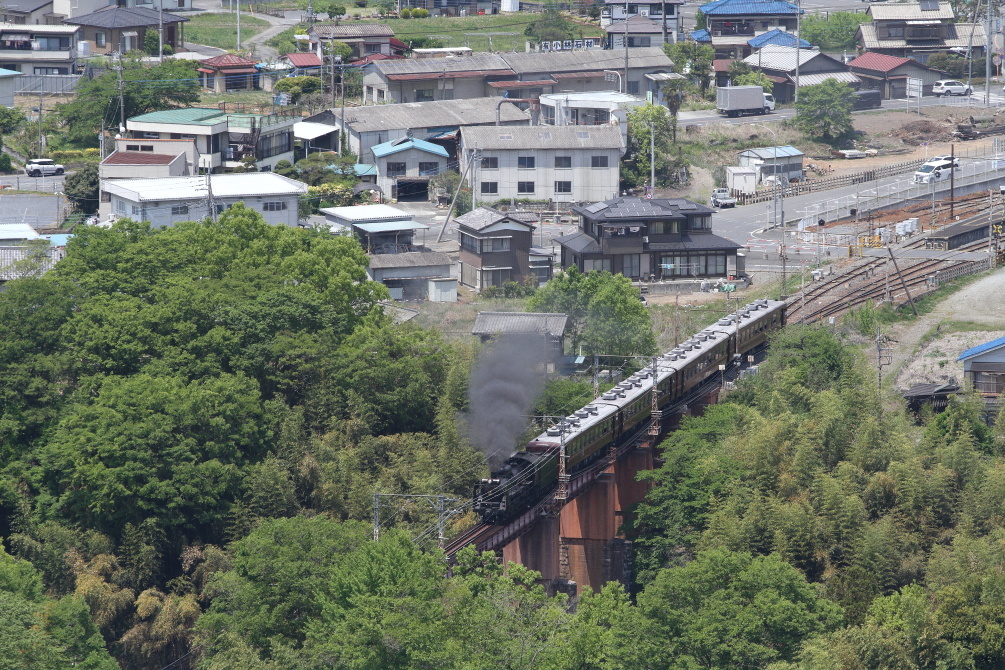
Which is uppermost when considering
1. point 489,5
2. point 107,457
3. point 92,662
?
point 489,5

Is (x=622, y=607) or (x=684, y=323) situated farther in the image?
(x=684, y=323)

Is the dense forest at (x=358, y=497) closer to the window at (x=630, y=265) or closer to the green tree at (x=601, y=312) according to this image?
the green tree at (x=601, y=312)

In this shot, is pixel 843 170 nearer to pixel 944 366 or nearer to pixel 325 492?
pixel 944 366

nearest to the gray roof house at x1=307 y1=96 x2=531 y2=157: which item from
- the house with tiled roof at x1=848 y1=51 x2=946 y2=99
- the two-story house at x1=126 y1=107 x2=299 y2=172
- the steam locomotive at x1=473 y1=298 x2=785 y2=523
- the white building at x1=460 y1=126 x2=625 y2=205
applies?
the two-story house at x1=126 y1=107 x2=299 y2=172

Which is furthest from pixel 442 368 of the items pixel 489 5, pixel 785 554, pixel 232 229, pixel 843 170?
pixel 489 5

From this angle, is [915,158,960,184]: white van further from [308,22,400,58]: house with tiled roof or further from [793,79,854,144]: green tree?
[308,22,400,58]: house with tiled roof

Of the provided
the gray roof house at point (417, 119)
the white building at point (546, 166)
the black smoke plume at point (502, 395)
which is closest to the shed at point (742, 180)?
the white building at point (546, 166)
